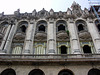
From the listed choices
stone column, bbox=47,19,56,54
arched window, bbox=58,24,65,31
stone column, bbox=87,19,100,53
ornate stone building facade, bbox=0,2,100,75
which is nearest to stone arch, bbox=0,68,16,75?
ornate stone building facade, bbox=0,2,100,75

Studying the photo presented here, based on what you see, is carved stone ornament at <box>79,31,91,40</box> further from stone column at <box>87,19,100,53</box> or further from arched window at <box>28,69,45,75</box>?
arched window at <box>28,69,45,75</box>

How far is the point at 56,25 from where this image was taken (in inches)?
836

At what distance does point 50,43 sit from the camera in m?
17.6

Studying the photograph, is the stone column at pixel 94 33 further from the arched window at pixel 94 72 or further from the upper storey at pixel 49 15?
the arched window at pixel 94 72

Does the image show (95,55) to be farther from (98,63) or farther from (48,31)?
(48,31)

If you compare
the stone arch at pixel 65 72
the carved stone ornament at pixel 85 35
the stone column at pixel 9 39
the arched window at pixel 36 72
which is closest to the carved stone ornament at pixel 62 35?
the carved stone ornament at pixel 85 35

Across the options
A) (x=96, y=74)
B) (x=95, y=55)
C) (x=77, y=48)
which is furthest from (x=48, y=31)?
(x=96, y=74)

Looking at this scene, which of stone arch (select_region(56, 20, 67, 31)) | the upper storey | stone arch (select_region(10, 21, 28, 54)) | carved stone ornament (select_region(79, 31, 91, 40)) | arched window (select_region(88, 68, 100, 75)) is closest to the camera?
arched window (select_region(88, 68, 100, 75))

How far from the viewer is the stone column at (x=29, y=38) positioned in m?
17.0

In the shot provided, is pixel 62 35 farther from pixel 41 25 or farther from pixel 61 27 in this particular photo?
pixel 41 25

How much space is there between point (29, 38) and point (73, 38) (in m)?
7.06

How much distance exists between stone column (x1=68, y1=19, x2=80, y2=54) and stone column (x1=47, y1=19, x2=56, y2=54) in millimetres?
2711

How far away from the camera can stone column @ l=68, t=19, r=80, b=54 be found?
54.2 feet

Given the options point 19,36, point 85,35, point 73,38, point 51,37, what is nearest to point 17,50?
point 19,36
